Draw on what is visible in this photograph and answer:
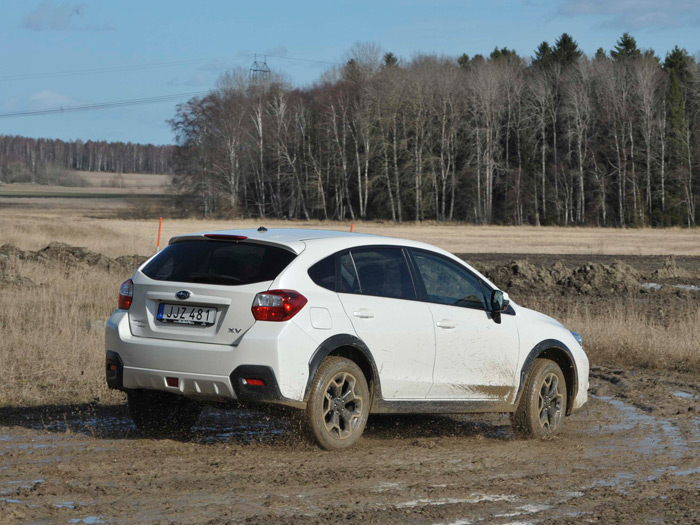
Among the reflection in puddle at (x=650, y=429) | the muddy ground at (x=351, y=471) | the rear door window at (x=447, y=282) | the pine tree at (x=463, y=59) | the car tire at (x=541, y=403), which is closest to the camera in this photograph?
the muddy ground at (x=351, y=471)

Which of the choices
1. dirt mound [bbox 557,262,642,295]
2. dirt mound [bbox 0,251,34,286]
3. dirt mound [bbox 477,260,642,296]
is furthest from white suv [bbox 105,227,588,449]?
dirt mound [bbox 557,262,642,295]

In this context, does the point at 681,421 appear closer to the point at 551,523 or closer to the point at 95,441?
the point at 551,523

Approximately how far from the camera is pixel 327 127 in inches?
3300

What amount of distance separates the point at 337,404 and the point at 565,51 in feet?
289

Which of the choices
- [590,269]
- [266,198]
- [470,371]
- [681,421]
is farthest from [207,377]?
[266,198]

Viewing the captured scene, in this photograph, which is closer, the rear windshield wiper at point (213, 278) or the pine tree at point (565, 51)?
the rear windshield wiper at point (213, 278)

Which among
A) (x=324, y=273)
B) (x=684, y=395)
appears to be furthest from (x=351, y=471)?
(x=684, y=395)

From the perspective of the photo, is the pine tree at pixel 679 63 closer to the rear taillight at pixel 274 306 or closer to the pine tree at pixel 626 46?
the pine tree at pixel 626 46

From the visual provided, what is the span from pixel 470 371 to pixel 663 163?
71.1m

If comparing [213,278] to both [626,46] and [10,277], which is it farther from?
[626,46]

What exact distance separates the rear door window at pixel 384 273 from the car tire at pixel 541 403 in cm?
149

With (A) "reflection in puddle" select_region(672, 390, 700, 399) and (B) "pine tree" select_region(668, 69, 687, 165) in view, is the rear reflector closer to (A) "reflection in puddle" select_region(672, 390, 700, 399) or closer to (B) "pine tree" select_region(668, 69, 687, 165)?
(A) "reflection in puddle" select_region(672, 390, 700, 399)

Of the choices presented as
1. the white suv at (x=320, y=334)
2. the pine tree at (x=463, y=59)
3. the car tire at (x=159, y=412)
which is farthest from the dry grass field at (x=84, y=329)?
the pine tree at (x=463, y=59)

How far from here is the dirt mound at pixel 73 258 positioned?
25.7m
